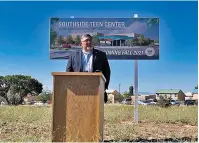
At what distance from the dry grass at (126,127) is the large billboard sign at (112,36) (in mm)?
1884

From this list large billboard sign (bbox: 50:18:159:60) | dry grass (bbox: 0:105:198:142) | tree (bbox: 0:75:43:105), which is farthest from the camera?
tree (bbox: 0:75:43:105)

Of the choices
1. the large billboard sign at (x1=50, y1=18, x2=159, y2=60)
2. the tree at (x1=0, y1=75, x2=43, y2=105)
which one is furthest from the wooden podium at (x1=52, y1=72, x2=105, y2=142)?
the tree at (x1=0, y1=75, x2=43, y2=105)

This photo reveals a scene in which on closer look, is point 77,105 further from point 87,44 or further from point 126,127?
point 126,127

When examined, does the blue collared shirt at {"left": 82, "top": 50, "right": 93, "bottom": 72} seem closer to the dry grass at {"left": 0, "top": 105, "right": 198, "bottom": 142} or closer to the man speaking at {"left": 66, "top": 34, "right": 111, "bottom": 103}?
the man speaking at {"left": 66, "top": 34, "right": 111, "bottom": 103}

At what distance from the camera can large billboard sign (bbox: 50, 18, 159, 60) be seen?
1137 cm

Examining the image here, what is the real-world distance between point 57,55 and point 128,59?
6.86 ft

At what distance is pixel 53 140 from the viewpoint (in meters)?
5.53

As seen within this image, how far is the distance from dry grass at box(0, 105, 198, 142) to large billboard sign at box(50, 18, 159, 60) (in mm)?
1884

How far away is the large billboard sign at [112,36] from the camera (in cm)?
1137

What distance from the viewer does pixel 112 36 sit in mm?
11547

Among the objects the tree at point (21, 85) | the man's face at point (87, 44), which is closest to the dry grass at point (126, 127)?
the man's face at point (87, 44)

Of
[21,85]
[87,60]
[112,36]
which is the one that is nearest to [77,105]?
[87,60]

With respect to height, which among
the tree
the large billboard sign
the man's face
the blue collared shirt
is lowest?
the tree

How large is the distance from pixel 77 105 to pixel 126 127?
3.92 m
